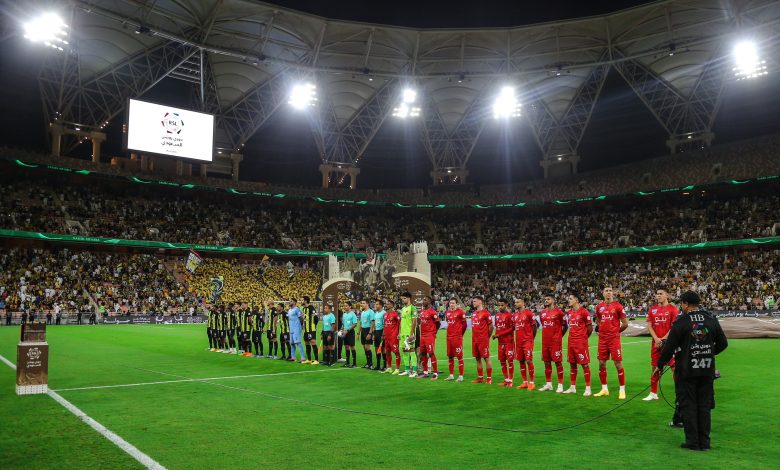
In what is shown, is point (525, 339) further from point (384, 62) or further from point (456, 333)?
point (384, 62)

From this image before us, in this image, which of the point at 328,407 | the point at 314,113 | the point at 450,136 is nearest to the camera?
the point at 328,407

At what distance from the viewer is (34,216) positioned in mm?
46812

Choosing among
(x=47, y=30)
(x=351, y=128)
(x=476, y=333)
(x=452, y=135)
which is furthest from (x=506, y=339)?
(x=452, y=135)

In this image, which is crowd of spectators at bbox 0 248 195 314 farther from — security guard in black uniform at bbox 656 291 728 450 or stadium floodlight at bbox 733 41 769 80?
stadium floodlight at bbox 733 41 769 80

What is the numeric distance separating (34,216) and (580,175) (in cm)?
5020

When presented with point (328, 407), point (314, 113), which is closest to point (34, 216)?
point (314, 113)

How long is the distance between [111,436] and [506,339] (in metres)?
9.25

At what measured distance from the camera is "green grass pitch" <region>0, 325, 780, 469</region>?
761cm

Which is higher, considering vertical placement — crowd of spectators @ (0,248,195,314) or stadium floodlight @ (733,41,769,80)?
stadium floodlight @ (733,41,769,80)

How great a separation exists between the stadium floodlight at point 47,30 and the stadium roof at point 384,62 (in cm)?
94

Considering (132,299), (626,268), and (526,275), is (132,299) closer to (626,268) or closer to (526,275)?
(526,275)

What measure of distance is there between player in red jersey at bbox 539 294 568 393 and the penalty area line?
29.8ft

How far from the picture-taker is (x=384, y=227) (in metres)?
65.4

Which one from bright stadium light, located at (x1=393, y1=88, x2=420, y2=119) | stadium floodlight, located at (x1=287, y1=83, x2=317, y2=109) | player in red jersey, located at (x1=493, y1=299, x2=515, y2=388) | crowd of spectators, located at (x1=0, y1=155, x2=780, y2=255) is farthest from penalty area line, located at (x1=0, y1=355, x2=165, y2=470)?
bright stadium light, located at (x1=393, y1=88, x2=420, y2=119)
